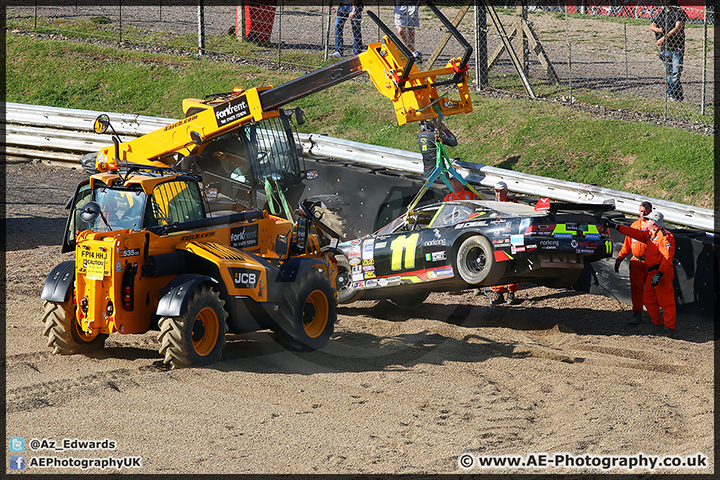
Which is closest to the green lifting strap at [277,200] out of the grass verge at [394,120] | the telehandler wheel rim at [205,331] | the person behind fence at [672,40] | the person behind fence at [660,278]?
the telehandler wheel rim at [205,331]

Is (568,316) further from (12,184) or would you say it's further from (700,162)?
(12,184)

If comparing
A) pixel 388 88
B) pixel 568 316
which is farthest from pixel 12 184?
pixel 568 316

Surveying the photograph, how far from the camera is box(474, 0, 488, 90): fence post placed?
19.0 m

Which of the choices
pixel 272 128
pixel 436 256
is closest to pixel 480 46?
pixel 272 128

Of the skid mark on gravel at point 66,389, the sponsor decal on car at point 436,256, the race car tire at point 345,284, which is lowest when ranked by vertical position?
the skid mark on gravel at point 66,389

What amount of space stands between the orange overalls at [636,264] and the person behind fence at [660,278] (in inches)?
5.2

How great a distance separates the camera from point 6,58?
23.3 metres

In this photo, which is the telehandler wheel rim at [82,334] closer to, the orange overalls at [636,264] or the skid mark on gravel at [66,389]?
the skid mark on gravel at [66,389]

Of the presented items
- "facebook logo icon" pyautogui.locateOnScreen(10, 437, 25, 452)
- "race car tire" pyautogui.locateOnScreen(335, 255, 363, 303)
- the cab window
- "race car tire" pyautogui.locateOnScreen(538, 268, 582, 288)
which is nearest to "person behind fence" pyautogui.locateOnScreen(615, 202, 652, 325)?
"race car tire" pyautogui.locateOnScreen(538, 268, 582, 288)

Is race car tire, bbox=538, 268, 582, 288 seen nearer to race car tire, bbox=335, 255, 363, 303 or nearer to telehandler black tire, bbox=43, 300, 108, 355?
race car tire, bbox=335, 255, 363, 303

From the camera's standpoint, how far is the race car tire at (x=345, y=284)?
12.2m

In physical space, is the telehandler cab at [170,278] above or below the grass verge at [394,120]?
below

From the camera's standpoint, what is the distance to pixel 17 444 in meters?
6.69

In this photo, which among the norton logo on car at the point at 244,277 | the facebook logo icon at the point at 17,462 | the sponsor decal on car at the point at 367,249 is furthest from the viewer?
the sponsor decal on car at the point at 367,249
